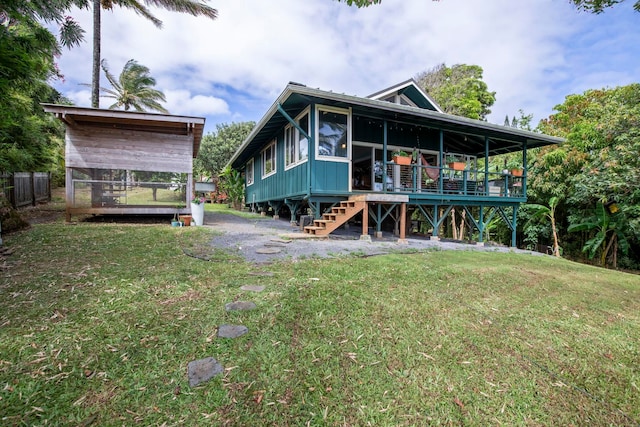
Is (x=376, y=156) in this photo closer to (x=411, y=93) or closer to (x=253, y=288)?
(x=411, y=93)

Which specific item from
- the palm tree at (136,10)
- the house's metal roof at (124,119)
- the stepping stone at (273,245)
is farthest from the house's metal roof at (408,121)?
the palm tree at (136,10)

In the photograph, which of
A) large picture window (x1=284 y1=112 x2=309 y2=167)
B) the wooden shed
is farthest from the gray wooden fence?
large picture window (x1=284 y1=112 x2=309 y2=167)

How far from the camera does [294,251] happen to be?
5375 mm

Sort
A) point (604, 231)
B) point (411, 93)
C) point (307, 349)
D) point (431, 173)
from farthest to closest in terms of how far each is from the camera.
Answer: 1. point (604, 231)
2. point (411, 93)
3. point (431, 173)
4. point (307, 349)

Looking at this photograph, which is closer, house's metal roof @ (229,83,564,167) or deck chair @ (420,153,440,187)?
house's metal roof @ (229,83,564,167)

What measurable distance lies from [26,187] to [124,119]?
7.24 meters

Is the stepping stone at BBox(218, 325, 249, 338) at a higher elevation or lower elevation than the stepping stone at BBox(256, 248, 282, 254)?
lower

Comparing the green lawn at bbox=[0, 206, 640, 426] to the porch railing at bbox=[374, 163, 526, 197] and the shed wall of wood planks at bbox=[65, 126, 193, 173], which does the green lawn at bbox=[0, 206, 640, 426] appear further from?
the porch railing at bbox=[374, 163, 526, 197]

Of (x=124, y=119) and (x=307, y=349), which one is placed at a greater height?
(x=124, y=119)

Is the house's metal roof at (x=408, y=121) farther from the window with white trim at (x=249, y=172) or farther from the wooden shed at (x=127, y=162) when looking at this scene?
the window with white trim at (x=249, y=172)

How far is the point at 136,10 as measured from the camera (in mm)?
13234

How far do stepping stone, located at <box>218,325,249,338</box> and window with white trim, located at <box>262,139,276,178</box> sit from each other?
9.75m

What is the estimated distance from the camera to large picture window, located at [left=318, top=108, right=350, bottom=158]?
7.91 m

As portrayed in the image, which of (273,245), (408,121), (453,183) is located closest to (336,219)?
(273,245)
